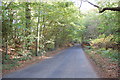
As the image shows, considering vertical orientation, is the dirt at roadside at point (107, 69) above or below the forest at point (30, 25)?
below

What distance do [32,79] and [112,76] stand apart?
14.2ft

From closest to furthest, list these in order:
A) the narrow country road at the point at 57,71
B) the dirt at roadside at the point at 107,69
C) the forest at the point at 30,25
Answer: the dirt at roadside at the point at 107,69
the narrow country road at the point at 57,71
the forest at the point at 30,25

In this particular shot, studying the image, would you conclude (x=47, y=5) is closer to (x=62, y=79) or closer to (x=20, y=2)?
(x=20, y=2)

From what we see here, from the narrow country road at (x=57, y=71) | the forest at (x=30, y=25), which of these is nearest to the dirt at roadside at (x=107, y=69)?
the narrow country road at (x=57, y=71)

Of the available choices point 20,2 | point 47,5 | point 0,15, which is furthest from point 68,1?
point 0,15

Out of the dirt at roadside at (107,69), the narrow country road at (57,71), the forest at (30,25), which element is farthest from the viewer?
the forest at (30,25)

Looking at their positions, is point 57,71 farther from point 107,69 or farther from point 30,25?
point 30,25

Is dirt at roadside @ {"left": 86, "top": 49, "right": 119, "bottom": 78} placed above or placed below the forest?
below

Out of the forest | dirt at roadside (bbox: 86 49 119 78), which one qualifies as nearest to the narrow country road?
dirt at roadside (bbox: 86 49 119 78)

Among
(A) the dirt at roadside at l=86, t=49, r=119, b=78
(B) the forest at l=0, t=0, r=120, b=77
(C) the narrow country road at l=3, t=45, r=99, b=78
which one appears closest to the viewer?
(A) the dirt at roadside at l=86, t=49, r=119, b=78

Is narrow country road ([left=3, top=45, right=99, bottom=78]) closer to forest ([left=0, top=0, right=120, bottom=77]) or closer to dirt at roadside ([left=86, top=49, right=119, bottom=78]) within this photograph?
dirt at roadside ([left=86, top=49, right=119, bottom=78])

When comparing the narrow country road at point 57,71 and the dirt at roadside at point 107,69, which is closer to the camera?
the dirt at roadside at point 107,69

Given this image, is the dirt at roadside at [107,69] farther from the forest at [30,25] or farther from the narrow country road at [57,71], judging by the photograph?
the forest at [30,25]

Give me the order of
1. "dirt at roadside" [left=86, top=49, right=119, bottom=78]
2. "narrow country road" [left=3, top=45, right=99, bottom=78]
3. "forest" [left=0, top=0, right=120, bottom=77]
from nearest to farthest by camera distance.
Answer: "dirt at roadside" [left=86, top=49, right=119, bottom=78], "narrow country road" [left=3, top=45, right=99, bottom=78], "forest" [left=0, top=0, right=120, bottom=77]
